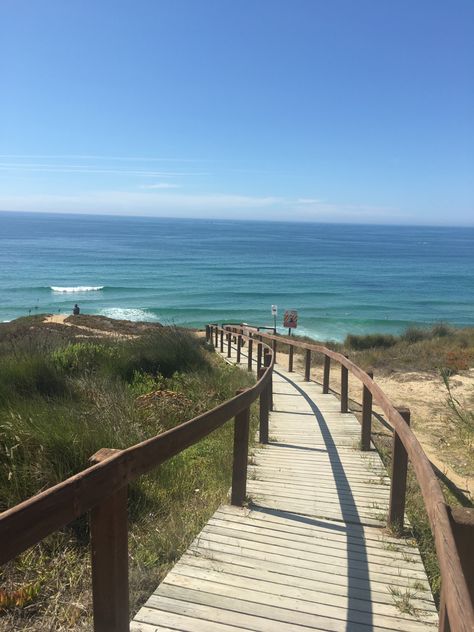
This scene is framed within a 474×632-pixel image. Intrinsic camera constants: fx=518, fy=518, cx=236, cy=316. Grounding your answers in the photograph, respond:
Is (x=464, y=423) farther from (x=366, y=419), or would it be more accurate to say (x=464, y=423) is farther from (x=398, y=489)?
(x=398, y=489)

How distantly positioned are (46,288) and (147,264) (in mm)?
24312

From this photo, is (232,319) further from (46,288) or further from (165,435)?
(165,435)

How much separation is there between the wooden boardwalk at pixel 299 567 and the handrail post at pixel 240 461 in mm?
110

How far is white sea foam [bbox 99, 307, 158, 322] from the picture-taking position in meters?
41.6

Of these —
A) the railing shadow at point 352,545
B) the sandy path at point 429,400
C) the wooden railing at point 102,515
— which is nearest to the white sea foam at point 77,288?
the sandy path at point 429,400

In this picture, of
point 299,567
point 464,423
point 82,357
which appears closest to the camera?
point 299,567

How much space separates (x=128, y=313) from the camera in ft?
144

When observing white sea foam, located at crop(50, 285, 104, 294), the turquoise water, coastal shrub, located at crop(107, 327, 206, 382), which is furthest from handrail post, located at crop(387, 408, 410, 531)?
white sea foam, located at crop(50, 285, 104, 294)

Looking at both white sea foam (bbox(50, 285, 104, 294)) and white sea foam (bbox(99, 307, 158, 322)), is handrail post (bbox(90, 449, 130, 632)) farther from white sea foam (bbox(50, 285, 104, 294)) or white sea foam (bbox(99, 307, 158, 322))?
white sea foam (bbox(50, 285, 104, 294))

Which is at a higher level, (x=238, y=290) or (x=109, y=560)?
(x=109, y=560)

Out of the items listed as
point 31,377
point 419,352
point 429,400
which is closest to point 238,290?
point 419,352

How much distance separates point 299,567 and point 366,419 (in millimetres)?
3073

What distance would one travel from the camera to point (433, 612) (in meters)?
2.87

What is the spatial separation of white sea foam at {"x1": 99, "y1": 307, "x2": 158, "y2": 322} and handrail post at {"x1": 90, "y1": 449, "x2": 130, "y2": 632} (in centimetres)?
3928
